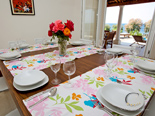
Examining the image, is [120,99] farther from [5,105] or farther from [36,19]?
[36,19]

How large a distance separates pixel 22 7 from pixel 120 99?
300 cm

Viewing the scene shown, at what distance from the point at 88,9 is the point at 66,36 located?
2585 mm

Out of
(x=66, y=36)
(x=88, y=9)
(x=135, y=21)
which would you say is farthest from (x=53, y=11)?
(x=135, y=21)

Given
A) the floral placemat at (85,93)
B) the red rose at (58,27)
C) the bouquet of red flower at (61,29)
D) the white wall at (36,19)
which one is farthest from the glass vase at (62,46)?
the white wall at (36,19)

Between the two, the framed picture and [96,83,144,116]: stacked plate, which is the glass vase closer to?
[96,83,144,116]: stacked plate

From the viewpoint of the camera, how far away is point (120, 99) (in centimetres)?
59

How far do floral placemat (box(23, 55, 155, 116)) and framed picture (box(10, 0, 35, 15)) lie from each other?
2.58 m

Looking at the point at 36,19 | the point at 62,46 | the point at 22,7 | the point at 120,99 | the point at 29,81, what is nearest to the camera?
the point at 120,99

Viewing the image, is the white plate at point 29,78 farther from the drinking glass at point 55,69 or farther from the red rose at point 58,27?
the red rose at point 58,27

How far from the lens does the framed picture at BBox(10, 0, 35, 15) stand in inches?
96.3

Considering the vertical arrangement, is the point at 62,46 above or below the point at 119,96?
above

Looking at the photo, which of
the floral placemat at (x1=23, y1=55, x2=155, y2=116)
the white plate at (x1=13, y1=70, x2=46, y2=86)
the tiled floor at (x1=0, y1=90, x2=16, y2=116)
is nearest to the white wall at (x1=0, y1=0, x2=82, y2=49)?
the tiled floor at (x1=0, y1=90, x2=16, y2=116)

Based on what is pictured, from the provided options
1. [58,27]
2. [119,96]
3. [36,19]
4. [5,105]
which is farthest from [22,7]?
[119,96]

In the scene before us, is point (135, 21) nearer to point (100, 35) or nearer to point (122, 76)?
point (100, 35)
